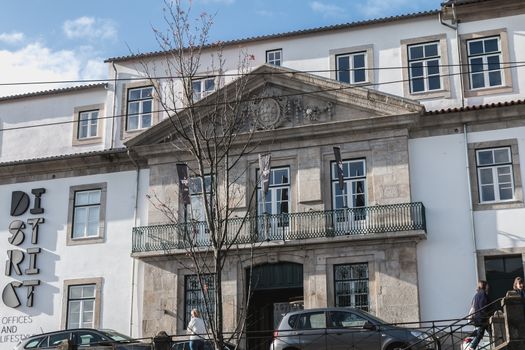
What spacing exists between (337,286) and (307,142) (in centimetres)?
438

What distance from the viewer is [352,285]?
22.4 m

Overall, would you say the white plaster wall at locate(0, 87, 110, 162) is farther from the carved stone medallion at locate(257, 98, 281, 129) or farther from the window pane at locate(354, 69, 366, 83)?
the window pane at locate(354, 69, 366, 83)

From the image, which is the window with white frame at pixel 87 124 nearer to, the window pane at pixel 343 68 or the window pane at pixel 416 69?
the window pane at pixel 343 68

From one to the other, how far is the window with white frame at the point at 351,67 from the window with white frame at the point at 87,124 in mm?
8680

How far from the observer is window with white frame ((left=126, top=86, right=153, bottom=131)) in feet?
88.6

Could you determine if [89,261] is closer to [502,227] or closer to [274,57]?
[274,57]

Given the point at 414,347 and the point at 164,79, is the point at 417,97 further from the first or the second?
the point at 414,347

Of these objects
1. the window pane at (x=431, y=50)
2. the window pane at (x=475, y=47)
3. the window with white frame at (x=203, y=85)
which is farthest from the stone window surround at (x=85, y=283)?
the window pane at (x=475, y=47)

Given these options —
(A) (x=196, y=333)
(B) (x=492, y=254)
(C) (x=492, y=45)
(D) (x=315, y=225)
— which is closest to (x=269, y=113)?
(D) (x=315, y=225)

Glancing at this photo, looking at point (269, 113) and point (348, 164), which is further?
point (269, 113)

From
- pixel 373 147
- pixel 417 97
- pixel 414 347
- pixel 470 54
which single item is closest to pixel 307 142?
pixel 373 147

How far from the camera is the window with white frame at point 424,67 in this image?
79.0 ft

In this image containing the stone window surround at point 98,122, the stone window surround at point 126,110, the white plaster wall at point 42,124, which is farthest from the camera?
the white plaster wall at point 42,124

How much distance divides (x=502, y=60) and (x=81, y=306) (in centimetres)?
1493
